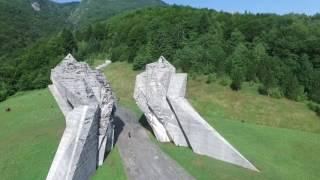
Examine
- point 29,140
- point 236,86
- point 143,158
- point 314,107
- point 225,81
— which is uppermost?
point 225,81

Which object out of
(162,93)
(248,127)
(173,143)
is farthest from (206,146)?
(248,127)

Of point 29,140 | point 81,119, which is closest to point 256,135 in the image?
point 81,119

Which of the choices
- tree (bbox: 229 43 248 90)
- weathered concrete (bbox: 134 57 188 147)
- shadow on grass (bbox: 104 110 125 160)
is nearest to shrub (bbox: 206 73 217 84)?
tree (bbox: 229 43 248 90)

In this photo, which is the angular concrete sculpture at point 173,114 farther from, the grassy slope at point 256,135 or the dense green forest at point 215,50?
the dense green forest at point 215,50

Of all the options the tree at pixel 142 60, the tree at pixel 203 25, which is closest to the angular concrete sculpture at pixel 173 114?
the tree at pixel 142 60

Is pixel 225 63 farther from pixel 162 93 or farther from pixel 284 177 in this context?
pixel 284 177

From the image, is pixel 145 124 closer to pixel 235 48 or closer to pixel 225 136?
pixel 225 136
